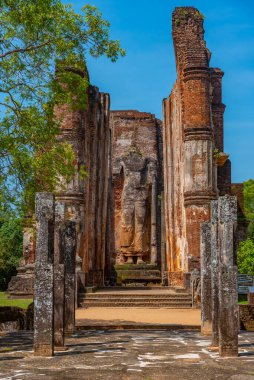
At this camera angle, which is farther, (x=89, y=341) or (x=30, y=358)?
(x=89, y=341)

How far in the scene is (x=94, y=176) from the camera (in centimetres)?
2075

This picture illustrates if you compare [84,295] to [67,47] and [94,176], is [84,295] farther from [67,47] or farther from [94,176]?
[67,47]

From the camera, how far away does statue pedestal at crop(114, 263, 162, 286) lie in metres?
24.5

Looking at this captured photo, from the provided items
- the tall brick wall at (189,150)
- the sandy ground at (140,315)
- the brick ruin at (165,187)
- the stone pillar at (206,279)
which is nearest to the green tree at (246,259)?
the brick ruin at (165,187)

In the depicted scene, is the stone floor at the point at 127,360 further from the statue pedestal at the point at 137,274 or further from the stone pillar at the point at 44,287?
the statue pedestal at the point at 137,274

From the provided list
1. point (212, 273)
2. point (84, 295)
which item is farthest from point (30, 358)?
point (84, 295)

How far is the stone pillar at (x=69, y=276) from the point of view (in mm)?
9812

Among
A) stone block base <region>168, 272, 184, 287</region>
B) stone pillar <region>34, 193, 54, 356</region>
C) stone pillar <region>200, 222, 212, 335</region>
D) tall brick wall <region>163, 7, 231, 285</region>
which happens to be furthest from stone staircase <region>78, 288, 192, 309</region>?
stone pillar <region>34, 193, 54, 356</region>

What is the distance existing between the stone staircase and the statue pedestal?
7.54 meters

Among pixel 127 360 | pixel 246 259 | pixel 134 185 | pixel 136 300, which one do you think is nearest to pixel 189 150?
pixel 246 259

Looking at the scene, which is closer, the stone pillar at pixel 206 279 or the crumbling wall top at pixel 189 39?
the stone pillar at pixel 206 279

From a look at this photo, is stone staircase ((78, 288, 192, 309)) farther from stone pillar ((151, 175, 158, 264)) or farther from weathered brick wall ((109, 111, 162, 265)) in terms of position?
stone pillar ((151, 175, 158, 264))

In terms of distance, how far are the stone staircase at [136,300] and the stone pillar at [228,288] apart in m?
8.98

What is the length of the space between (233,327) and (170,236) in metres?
13.5
